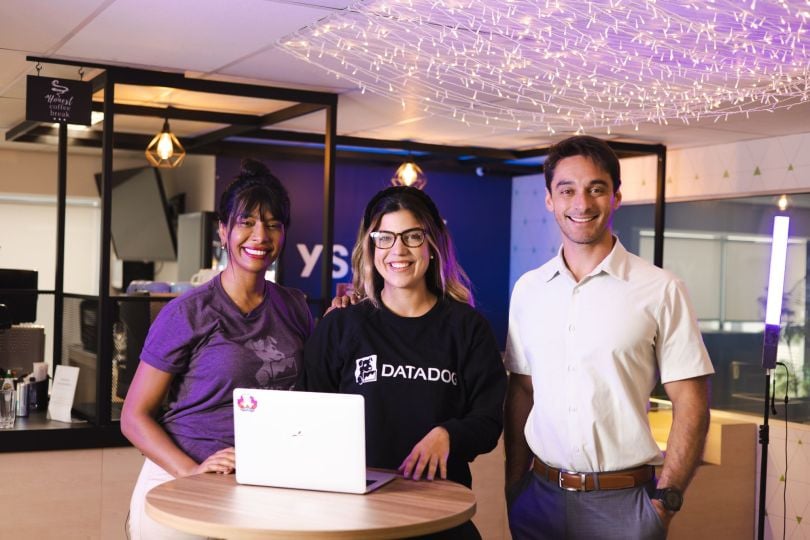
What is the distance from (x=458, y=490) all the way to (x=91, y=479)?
2.59 meters

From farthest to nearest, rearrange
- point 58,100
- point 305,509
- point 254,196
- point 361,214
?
point 361,214
point 58,100
point 254,196
point 305,509

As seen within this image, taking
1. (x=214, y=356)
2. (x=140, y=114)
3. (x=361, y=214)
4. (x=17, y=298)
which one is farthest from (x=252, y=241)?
(x=361, y=214)

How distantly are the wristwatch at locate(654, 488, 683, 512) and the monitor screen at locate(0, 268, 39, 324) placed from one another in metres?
3.44

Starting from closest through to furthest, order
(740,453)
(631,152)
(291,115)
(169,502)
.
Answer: (169,502), (291,115), (740,453), (631,152)

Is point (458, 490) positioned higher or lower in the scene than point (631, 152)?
lower

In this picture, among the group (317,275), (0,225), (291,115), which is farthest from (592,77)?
(0,225)

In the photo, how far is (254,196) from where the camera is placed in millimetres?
2623

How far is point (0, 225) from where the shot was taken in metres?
8.93

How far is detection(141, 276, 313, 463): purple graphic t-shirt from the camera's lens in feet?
8.34

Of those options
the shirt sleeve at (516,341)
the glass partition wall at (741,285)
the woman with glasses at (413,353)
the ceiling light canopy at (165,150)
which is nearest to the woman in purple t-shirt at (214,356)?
the woman with glasses at (413,353)

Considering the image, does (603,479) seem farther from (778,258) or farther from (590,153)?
(778,258)

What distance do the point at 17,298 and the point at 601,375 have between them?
3404 millimetres

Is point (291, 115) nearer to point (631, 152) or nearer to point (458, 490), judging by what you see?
Answer: point (631, 152)

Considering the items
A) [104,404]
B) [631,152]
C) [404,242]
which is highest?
[631,152]
